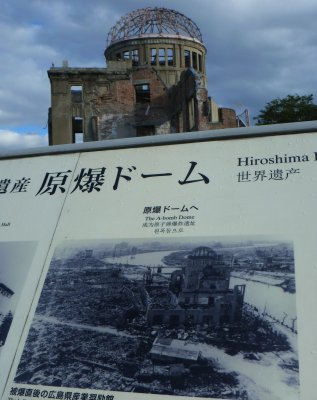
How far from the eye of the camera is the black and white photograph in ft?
8.03

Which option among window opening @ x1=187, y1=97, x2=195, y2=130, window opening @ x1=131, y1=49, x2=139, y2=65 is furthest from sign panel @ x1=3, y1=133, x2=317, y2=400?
window opening @ x1=131, y1=49, x2=139, y2=65

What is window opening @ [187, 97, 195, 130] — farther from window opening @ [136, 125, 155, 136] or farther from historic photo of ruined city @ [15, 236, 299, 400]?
historic photo of ruined city @ [15, 236, 299, 400]

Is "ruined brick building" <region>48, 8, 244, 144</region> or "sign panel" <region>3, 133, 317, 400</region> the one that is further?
"ruined brick building" <region>48, 8, 244, 144</region>

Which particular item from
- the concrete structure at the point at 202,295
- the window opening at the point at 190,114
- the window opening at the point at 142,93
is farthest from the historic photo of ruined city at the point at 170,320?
the window opening at the point at 142,93

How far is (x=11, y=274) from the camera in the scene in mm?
2613

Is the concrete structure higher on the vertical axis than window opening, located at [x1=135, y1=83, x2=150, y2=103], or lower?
lower

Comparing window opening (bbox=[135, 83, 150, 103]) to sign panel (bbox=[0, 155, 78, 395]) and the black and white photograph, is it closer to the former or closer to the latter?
sign panel (bbox=[0, 155, 78, 395])

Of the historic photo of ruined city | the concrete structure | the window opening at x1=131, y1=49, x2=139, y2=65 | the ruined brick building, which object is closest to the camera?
the historic photo of ruined city

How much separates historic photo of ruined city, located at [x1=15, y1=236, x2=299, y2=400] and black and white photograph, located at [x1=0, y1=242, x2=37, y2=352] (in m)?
0.14

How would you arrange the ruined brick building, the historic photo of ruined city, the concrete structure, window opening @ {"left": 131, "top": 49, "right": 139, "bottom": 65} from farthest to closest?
window opening @ {"left": 131, "top": 49, "right": 139, "bottom": 65} < the ruined brick building < the concrete structure < the historic photo of ruined city

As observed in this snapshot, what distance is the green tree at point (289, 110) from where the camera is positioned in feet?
75.6

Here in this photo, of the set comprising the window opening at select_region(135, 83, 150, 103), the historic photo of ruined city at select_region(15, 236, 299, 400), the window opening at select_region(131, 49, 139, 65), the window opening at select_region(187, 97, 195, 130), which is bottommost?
the historic photo of ruined city at select_region(15, 236, 299, 400)

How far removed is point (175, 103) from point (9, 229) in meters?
23.1

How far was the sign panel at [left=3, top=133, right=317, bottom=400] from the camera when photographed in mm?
2021
